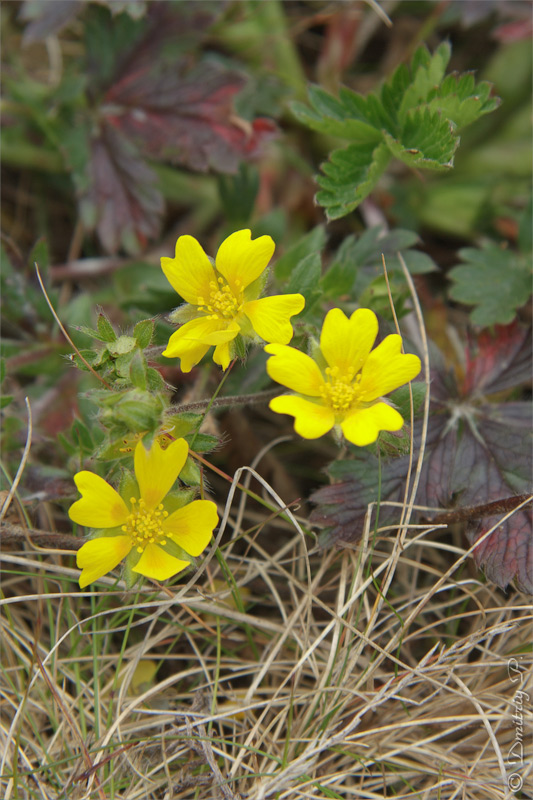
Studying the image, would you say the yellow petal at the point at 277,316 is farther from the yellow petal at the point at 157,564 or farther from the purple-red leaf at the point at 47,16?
the purple-red leaf at the point at 47,16

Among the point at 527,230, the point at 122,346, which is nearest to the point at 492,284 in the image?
the point at 527,230

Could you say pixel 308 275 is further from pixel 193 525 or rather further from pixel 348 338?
pixel 193 525

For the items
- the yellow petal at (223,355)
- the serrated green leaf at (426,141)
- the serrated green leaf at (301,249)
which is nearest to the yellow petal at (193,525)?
the yellow petal at (223,355)

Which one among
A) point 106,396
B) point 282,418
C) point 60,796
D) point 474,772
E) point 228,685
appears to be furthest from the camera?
point 282,418

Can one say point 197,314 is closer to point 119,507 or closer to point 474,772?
point 119,507

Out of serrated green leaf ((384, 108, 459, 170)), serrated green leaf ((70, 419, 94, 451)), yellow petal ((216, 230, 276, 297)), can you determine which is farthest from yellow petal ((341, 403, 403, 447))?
serrated green leaf ((70, 419, 94, 451))

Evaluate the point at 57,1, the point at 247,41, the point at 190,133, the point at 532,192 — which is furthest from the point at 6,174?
the point at 532,192
